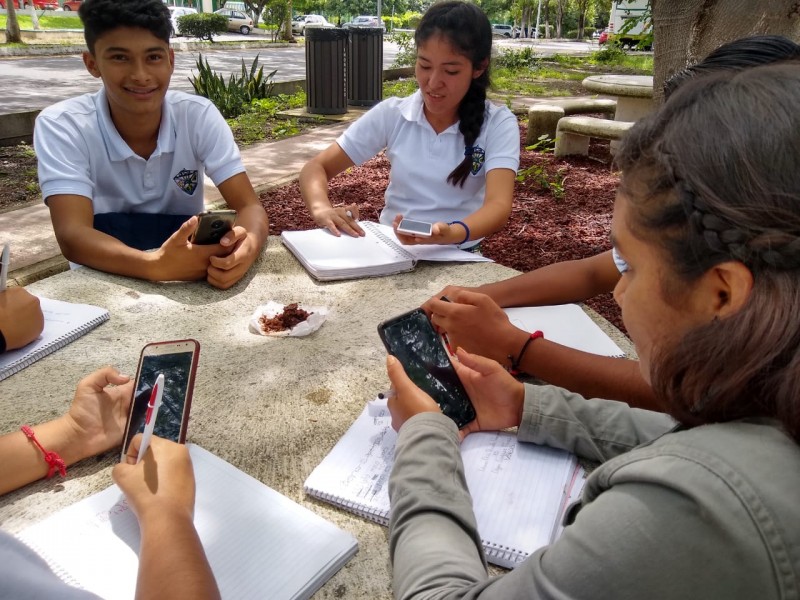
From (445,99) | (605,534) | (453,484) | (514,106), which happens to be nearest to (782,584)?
(605,534)

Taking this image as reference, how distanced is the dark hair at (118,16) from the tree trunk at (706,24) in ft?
8.45

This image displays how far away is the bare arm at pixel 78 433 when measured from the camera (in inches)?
46.4

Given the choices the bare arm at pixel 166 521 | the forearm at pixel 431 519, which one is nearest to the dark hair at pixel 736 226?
the forearm at pixel 431 519

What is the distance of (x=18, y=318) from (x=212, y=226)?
2.14 ft

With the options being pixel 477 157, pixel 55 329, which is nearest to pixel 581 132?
pixel 477 157

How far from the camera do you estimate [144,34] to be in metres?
2.34

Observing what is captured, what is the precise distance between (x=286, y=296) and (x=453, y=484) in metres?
1.26

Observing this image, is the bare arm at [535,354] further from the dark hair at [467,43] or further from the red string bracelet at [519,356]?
the dark hair at [467,43]

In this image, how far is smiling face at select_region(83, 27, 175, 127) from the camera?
2.32 meters

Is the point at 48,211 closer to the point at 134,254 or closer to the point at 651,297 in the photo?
the point at 134,254

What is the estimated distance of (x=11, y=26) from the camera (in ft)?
55.3

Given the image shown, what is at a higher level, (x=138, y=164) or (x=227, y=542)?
(x=138, y=164)

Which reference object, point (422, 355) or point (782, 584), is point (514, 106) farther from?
point (782, 584)

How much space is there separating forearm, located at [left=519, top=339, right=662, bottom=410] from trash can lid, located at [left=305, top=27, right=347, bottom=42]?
6.54 metres
